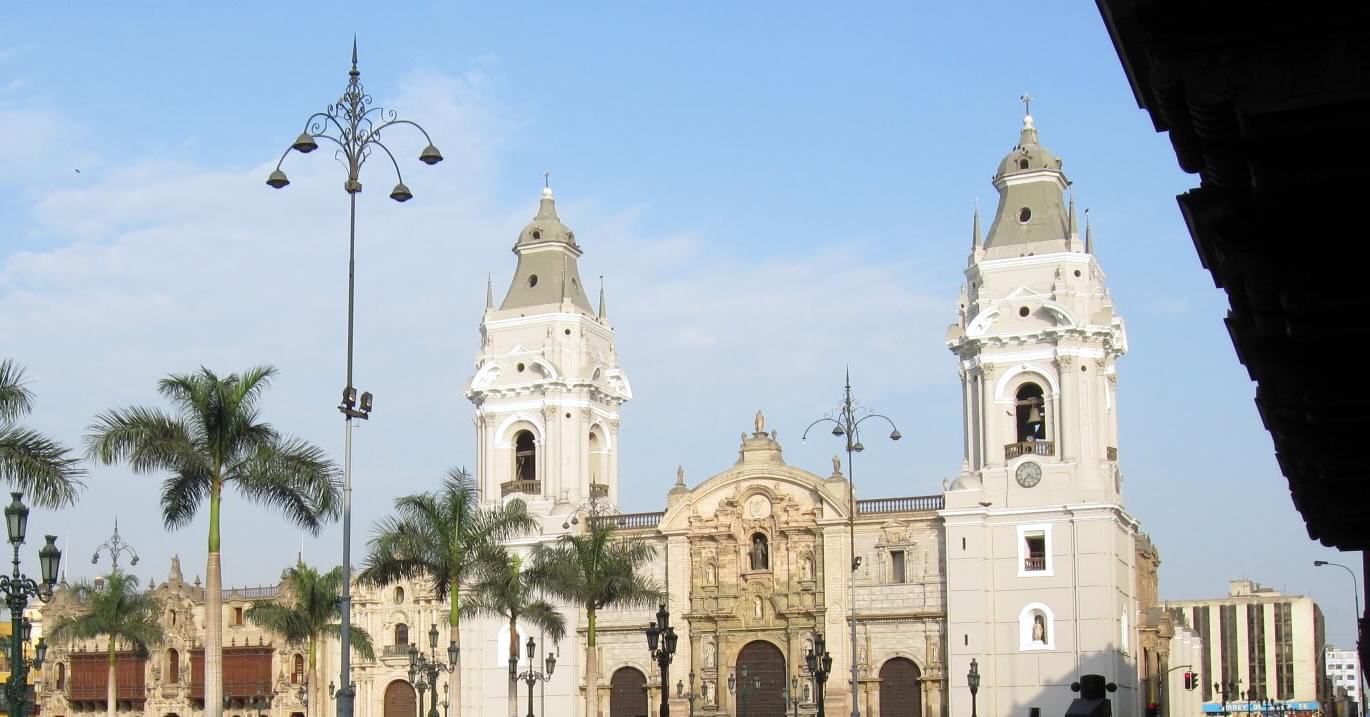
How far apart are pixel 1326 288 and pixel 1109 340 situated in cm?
5294

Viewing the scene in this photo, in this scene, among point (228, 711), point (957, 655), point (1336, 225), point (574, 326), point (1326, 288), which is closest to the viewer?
point (1336, 225)

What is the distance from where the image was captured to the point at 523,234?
73812 millimetres

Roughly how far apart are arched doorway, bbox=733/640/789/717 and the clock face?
11.0 meters

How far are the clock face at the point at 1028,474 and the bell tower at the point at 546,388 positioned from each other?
691 inches

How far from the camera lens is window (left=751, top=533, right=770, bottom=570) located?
66750 mm

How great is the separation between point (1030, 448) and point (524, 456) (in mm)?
20414

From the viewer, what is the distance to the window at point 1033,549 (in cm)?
6206

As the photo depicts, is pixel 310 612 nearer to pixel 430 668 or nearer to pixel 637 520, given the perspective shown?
pixel 430 668

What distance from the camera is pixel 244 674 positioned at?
78250mm

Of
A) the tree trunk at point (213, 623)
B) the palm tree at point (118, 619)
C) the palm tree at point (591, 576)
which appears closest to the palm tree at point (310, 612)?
the palm tree at point (591, 576)

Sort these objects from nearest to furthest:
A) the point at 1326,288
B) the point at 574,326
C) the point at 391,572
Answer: the point at 1326,288 < the point at 391,572 < the point at 574,326

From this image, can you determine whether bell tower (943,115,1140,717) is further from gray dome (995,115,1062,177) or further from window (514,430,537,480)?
window (514,430,537,480)

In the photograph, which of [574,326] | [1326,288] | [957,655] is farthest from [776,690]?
[1326,288]

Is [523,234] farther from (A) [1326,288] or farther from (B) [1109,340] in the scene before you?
(A) [1326,288]
